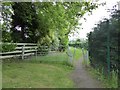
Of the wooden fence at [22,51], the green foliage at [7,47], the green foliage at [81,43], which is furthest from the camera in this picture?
the green foliage at [81,43]

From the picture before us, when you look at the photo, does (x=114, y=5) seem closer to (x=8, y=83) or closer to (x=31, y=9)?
(x=8, y=83)

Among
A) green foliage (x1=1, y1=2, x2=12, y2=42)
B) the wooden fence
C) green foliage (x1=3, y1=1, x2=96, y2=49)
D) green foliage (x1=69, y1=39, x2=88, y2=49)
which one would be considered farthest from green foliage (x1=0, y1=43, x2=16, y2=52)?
green foliage (x1=69, y1=39, x2=88, y2=49)

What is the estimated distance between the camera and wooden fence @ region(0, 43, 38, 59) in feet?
55.0

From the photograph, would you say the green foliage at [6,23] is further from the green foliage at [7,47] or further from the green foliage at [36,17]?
the green foliage at [7,47]

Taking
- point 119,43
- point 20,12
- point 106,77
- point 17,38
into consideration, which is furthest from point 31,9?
point 119,43

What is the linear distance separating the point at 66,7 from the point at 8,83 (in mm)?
13723

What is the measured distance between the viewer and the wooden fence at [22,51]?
1676 cm

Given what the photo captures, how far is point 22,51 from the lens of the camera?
18.9m

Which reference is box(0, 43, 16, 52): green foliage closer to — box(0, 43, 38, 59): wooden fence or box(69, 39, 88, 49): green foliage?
box(0, 43, 38, 59): wooden fence

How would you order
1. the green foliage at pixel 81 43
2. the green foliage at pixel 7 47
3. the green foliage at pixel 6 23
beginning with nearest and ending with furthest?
the green foliage at pixel 7 47
the green foliage at pixel 6 23
the green foliage at pixel 81 43

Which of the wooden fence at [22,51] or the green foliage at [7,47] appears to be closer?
the green foliage at [7,47]

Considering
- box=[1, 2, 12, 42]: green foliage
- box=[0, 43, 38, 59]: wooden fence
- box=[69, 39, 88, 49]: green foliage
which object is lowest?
box=[0, 43, 38, 59]: wooden fence

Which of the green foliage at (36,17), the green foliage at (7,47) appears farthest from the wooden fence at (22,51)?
the green foliage at (36,17)

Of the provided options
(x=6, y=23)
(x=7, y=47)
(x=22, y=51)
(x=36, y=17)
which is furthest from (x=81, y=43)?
(x=7, y=47)
